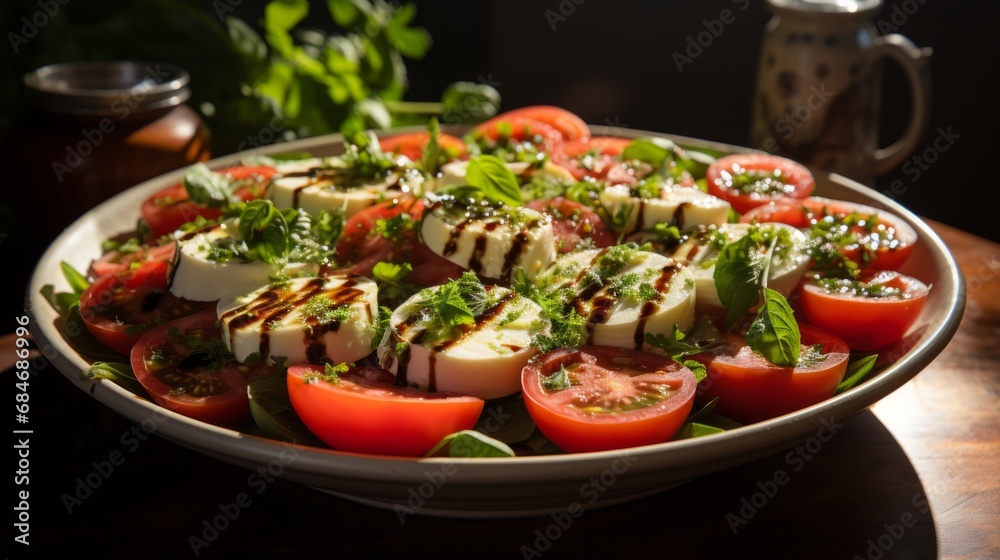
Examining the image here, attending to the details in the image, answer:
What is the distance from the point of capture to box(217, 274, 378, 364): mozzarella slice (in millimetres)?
2023

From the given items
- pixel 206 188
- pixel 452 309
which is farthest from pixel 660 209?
pixel 206 188

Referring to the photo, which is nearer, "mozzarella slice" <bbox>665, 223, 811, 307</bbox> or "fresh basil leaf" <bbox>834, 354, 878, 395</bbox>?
"fresh basil leaf" <bbox>834, 354, 878, 395</bbox>

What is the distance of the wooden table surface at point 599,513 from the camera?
178 cm

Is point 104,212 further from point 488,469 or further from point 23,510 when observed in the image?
point 488,469

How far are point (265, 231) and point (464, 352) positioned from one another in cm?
66

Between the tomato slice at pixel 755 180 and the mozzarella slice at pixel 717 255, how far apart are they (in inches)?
12.6

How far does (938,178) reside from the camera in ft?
19.1

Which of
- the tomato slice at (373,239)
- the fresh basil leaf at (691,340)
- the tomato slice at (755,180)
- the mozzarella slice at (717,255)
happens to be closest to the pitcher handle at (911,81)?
the tomato slice at (755,180)

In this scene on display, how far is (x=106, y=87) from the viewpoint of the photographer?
3.43 meters

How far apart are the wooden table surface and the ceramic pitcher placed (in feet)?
5.96

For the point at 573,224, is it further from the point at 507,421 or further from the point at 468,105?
the point at 468,105

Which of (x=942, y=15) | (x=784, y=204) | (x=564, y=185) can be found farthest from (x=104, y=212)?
(x=942, y=15)

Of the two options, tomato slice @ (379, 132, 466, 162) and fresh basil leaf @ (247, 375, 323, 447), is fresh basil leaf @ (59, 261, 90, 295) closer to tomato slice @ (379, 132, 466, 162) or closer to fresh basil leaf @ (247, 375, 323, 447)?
fresh basil leaf @ (247, 375, 323, 447)

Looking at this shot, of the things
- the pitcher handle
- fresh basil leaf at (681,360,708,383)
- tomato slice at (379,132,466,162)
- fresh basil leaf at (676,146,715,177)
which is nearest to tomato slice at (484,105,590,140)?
tomato slice at (379,132,466,162)
